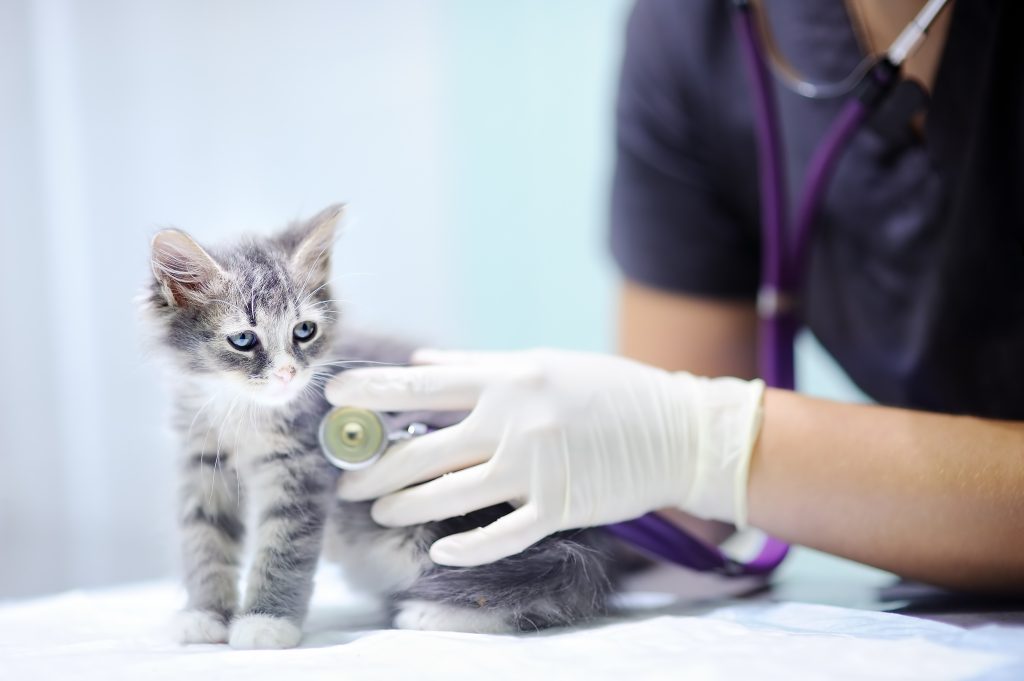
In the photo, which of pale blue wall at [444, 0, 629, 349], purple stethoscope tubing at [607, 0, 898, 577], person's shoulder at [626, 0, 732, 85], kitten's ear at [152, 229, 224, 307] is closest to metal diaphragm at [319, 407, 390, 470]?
kitten's ear at [152, 229, 224, 307]

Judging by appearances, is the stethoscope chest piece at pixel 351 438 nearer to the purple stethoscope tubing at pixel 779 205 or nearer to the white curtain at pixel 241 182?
the white curtain at pixel 241 182

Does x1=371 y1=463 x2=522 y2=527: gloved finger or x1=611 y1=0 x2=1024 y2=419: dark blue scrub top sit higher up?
x1=611 y1=0 x2=1024 y2=419: dark blue scrub top

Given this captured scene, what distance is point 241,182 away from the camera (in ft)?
6.89

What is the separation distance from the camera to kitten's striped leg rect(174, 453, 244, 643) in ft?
3.34

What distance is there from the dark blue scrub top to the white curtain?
0.34 m

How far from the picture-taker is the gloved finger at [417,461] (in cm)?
104

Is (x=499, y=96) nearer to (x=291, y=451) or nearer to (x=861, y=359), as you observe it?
(x=861, y=359)

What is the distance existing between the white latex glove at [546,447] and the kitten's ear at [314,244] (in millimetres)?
138

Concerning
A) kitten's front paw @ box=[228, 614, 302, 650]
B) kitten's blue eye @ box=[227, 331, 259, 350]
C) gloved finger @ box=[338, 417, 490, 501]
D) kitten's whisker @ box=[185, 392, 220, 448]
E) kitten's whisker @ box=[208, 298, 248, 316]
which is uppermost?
kitten's whisker @ box=[208, 298, 248, 316]

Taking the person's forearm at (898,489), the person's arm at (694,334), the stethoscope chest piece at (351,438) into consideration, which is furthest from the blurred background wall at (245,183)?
the person's forearm at (898,489)

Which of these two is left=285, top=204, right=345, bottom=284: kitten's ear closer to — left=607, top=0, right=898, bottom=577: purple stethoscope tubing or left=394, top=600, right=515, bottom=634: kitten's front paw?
left=394, top=600, right=515, bottom=634: kitten's front paw

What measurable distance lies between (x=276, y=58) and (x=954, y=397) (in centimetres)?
178

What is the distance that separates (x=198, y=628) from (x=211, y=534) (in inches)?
4.9

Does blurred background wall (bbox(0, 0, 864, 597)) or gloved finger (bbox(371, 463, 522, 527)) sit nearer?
gloved finger (bbox(371, 463, 522, 527))
